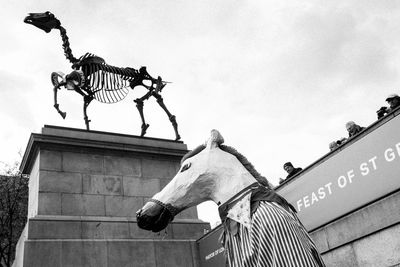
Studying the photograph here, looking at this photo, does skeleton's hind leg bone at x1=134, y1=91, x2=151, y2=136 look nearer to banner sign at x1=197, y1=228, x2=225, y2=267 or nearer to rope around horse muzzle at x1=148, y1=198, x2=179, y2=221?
banner sign at x1=197, y1=228, x2=225, y2=267

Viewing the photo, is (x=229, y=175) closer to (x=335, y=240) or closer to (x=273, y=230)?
(x=273, y=230)

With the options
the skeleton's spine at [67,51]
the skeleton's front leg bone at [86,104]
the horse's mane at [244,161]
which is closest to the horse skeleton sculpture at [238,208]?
the horse's mane at [244,161]

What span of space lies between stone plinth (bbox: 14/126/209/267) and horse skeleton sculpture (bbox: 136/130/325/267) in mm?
6025

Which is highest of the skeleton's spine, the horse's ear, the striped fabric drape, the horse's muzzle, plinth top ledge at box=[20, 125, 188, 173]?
the skeleton's spine

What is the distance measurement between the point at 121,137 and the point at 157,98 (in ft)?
10.1

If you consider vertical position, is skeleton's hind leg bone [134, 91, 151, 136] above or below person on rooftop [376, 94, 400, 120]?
above

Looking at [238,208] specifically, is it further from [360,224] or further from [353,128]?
[353,128]

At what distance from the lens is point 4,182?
26.6m

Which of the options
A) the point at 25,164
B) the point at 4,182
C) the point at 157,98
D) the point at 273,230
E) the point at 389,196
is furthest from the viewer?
the point at 4,182

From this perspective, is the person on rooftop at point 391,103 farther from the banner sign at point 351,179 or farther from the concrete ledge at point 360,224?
the concrete ledge at point 360,224

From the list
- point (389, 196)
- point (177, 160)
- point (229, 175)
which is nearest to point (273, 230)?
point (229, 175)

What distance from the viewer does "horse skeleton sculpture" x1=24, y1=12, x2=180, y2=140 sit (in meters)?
13.8

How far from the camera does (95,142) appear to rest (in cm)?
1171

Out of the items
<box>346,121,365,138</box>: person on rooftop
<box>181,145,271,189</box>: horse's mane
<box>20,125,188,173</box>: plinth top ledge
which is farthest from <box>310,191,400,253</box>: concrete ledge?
<box>20,125,188,173</box>: plinth top ledge
